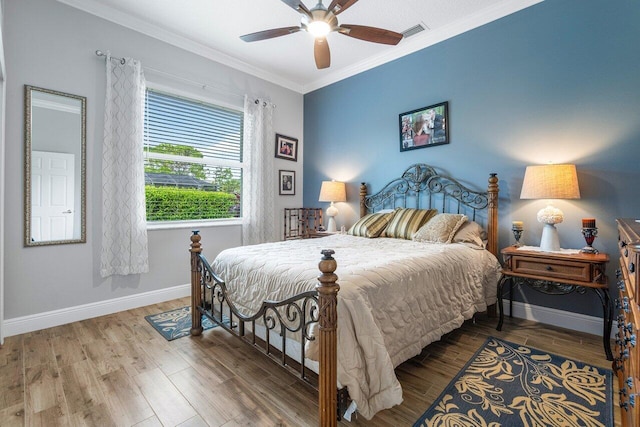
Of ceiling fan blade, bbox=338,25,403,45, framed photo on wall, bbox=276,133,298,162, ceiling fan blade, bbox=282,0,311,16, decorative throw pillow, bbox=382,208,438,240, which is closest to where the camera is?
ceiling fan blade, bbox=282,0,311,16

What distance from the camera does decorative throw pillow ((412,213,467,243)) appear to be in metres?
2.81

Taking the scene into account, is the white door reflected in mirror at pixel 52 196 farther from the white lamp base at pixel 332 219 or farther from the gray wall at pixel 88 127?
the white lamp base at pixel 332 219

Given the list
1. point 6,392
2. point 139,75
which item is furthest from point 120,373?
point 139,75

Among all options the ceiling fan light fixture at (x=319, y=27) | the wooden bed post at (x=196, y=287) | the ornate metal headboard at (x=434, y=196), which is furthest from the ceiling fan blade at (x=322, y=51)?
the wooden bed post at (x=196, y=287)

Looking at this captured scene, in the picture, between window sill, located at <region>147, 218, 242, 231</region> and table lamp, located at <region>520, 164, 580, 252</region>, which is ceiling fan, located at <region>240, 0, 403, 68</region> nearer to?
table lamp, located at <region>520, 164, 580, 252</region>

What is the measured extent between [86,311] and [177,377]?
1.68m

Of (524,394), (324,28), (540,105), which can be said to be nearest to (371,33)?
(324,28)

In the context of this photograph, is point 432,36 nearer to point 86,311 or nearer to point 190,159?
point 190,159

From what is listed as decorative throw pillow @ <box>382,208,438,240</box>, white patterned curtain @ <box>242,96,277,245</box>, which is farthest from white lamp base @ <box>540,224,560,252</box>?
white patterned curtain @ <box>242,96,277,245</box>

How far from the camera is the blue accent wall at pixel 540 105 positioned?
235 cm

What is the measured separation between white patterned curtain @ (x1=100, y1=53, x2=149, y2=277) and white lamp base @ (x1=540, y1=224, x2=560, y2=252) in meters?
3.85

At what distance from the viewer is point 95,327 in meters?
2.65

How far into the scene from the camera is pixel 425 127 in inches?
137

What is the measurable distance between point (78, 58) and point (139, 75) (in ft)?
1.65
